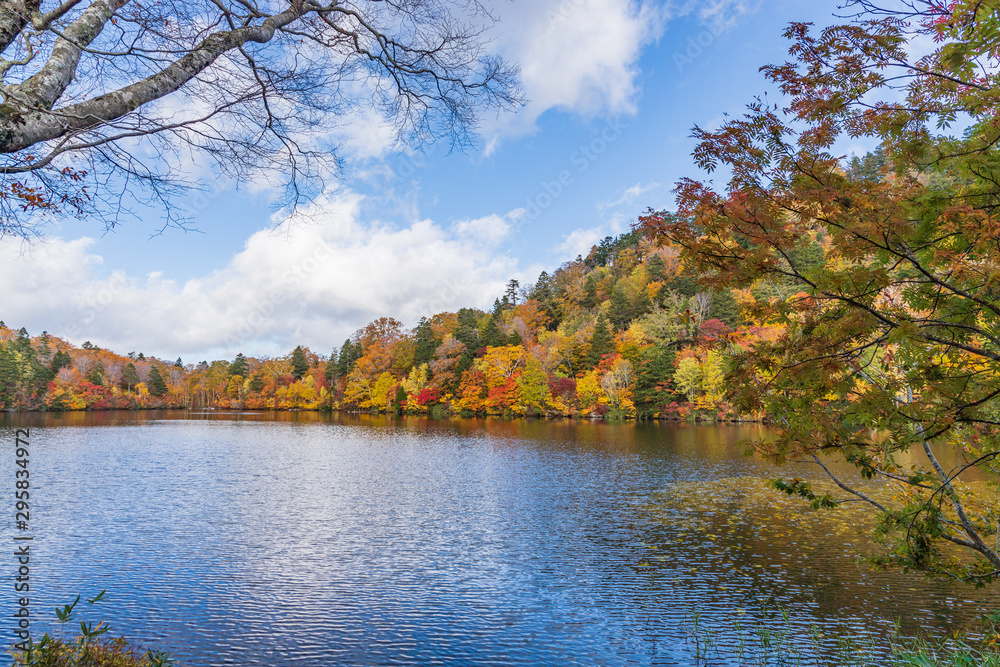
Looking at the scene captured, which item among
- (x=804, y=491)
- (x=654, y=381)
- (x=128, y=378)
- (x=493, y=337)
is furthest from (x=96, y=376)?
(x=804, y=491)

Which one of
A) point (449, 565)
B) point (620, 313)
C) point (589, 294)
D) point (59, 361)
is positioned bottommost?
point (449, 565)

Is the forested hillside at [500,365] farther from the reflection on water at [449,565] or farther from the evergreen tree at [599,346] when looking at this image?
the reflection on water at [449,565]

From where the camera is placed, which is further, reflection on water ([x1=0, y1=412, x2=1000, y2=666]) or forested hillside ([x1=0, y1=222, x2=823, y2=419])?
forested hillside ([x1=0, y1=222, x2=823, y2=419])

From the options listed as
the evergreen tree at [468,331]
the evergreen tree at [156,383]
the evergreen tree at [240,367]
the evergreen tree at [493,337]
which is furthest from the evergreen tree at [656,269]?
the evergreen tree at [156,383]

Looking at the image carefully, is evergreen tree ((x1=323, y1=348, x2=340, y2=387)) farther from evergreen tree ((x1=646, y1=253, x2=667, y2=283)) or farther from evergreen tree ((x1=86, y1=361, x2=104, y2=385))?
evergreen tree ((x1=646, y1=253, x2=667, y2=283))

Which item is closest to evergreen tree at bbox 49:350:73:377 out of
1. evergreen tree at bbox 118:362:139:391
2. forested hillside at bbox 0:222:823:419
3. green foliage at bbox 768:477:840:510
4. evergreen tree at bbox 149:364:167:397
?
forested hillside at bbox 0:222:823:419

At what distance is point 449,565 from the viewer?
404 inches

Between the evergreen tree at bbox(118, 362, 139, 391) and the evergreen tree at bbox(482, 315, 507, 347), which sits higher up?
the evergreen tree at bbox(482, 315, 507, 347)

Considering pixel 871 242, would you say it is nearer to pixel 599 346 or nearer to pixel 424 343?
pixel 599 346

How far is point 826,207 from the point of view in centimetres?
400

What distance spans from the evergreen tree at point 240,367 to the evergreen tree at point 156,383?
10.7m

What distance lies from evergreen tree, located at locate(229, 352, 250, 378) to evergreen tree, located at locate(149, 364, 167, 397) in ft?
35.2

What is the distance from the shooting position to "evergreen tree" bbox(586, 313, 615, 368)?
181 feet

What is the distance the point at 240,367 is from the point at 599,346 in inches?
2758
